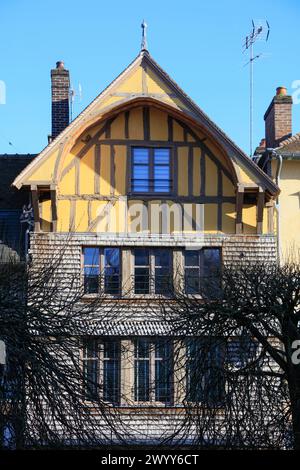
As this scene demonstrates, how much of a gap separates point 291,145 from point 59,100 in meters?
6.38

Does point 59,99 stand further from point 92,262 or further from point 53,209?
point 92,262

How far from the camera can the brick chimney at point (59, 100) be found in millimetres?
27141

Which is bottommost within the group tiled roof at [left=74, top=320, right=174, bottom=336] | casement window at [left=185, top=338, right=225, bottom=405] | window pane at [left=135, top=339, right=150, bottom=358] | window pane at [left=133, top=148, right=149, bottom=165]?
casement window at [left=185, top=338, right=225, bottom=405]

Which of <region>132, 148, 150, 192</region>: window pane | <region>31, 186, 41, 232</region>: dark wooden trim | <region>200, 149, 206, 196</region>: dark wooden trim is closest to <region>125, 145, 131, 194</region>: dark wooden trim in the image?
<region>132, 148, 150, 192</region>: window pane

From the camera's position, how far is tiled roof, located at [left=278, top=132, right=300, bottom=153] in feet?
87.2

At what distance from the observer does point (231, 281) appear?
20.0 metres

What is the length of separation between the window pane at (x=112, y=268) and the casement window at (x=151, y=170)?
1.65 m

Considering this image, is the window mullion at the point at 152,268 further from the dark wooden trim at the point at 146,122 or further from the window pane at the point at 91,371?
the dark wooden trim at the point at 146,122

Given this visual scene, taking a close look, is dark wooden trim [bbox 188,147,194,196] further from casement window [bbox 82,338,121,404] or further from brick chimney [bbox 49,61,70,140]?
casement window [bbox 82,338,121,404]

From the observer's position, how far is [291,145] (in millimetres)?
26719

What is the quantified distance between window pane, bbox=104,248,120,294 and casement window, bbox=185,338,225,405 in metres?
5.10

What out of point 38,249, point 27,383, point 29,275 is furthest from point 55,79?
point 27,383
